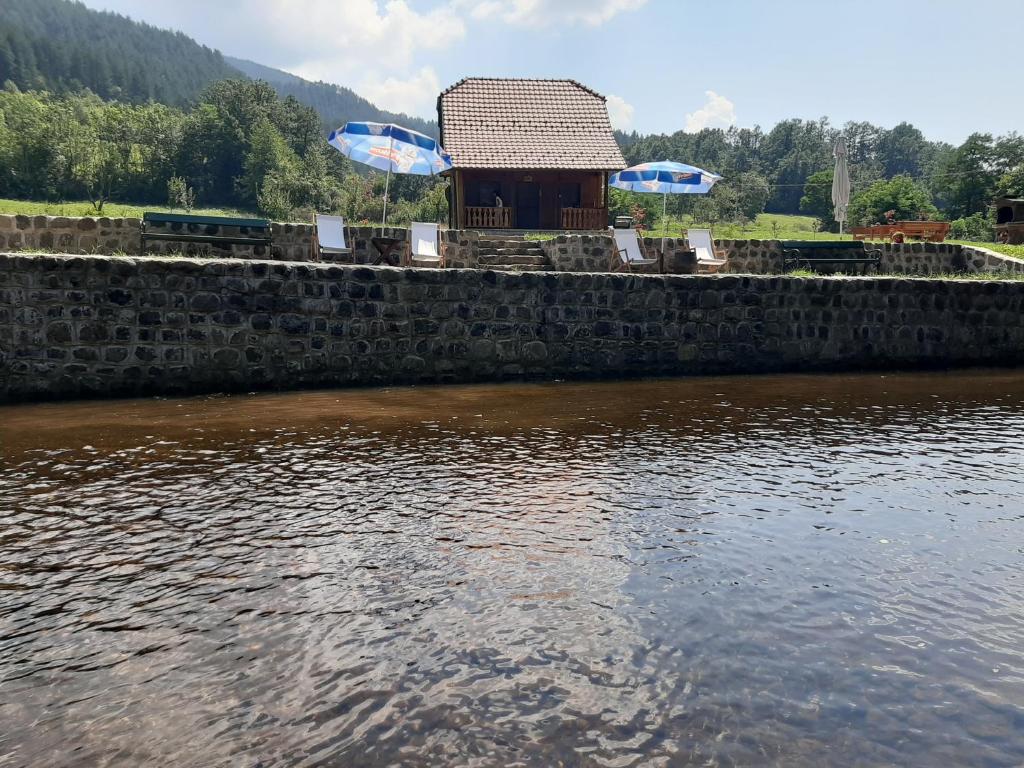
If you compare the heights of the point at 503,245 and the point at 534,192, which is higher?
the point at 534,192

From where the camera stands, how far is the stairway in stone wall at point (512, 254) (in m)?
15.3

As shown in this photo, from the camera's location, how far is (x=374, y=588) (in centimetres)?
342

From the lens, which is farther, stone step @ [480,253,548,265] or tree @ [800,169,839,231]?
tree @ [800,169,839,231]

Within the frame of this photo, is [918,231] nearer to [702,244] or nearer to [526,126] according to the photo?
[702,244]

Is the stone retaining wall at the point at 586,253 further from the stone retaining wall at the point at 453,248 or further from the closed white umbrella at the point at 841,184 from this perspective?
the closed white umbrella at the point at 841,184

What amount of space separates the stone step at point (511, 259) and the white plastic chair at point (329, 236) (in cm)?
311

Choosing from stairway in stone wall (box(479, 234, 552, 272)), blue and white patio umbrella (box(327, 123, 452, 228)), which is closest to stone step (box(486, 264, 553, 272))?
stairway in stone wall (box(479, 234, 552, 272))

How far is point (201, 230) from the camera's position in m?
12.6

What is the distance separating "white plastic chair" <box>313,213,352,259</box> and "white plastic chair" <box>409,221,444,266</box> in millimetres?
1131

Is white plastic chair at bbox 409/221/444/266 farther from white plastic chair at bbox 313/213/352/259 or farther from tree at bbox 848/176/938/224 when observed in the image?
tree at bbox 848/176/938/224

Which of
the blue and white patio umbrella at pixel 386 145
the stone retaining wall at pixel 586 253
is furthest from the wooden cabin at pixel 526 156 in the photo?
the stone retaining wall at pixel 586 253

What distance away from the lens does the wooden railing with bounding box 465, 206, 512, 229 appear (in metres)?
25.9

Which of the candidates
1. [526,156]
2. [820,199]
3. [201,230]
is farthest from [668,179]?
[820,199]

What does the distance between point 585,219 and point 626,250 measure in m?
12.2
